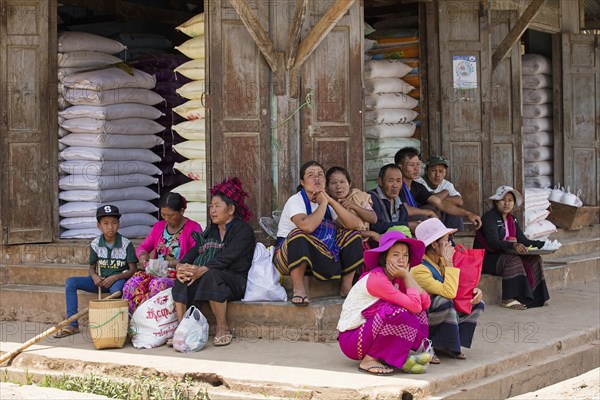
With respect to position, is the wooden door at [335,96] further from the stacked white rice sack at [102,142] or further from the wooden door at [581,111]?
the wooden door at [581,111]

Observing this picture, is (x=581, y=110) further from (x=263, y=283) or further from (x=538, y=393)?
(x=538, y=393)

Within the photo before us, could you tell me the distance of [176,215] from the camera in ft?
24.6

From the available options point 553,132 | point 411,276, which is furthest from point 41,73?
point 553,132

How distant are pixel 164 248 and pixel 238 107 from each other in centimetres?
138

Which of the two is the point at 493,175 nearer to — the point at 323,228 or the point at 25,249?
the point at 323,228

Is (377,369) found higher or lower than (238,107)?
lower

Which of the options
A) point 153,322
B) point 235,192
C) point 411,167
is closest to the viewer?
point 153,322

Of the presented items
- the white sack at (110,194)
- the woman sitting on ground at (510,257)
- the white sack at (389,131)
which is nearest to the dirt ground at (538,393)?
the woman sitting on ground at (510,257)

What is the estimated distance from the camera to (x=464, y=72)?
31.5 feet

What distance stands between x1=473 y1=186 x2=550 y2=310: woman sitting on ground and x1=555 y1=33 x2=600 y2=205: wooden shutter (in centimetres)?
326

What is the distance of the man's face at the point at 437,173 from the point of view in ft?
29.7

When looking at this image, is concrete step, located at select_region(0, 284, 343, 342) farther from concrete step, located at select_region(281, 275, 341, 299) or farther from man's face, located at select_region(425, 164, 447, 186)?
man's face, located at select_region(425, 164, 447, 186)

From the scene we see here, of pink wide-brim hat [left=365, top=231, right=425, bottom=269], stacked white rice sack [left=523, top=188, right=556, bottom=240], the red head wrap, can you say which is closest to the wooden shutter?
stacked white rice sack [left=523, top=188, right=556, bottom=240]

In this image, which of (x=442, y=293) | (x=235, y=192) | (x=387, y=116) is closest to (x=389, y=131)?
(x=387, y=116)
